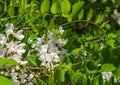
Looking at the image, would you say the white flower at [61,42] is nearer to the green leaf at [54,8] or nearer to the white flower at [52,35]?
the white flower at [52,35]

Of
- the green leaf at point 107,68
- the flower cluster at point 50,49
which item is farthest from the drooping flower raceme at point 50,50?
the green leaf at point 107,68

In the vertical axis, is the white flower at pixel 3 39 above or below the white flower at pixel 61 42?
above

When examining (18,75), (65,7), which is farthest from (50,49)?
(65,7)

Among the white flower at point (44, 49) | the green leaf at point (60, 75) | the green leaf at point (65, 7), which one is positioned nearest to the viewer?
the green leaf at point (60, 75)

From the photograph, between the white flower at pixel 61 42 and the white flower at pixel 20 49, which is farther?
the white flower at pixel 61 42

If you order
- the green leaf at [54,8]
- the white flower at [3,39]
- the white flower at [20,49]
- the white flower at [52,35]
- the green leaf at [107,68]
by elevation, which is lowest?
the green leaf at [107,68]

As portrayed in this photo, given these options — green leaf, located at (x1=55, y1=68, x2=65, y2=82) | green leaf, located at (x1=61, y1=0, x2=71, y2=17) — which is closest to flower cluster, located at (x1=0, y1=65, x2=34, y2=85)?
green leaf, located at (x1=55, y1=68, x2=65, y2=82)

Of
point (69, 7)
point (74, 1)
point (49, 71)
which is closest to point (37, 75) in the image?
point (49, 71)

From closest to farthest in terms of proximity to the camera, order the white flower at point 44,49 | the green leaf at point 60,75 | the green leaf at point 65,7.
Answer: the green leaf at point 60,75
the white flower at point 44,49
the green leaf at point 65,7

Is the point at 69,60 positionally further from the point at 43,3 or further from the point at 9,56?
the point at 43,3
